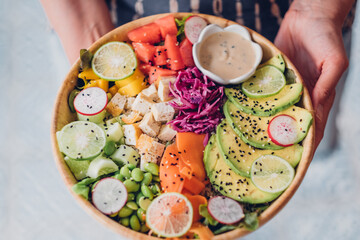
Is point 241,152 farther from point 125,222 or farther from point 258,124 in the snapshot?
point 125,222

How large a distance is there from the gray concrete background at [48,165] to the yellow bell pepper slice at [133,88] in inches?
60.8

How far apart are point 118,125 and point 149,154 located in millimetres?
334

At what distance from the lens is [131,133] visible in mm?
2615

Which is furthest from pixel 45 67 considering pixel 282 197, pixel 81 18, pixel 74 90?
pixel 282 197

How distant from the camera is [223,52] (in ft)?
9.41

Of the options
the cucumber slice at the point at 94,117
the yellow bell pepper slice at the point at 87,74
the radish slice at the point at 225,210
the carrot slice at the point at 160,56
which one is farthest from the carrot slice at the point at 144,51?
the radish slice at the point at 225,210

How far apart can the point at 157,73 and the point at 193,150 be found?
0.71 m

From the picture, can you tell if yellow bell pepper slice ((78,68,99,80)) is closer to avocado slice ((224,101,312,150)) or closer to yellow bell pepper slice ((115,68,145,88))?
yellow bell pepper slice ((115,68,145,88))

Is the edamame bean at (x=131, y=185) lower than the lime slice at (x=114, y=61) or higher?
lower

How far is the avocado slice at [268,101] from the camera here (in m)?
2.58

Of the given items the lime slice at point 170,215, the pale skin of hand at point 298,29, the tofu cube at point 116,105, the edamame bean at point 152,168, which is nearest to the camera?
the lime slice at point 170,215

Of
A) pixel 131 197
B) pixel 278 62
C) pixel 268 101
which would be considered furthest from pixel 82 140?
pixel 278 62

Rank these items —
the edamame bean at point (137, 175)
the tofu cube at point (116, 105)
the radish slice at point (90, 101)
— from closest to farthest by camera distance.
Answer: the edamame bean at point (137, 175) < the radish slice at point (90, 101) < the tofu cube at point (116, 105)

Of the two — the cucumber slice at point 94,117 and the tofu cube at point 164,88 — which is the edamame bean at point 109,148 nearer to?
the cucumber slice at point 94,117
